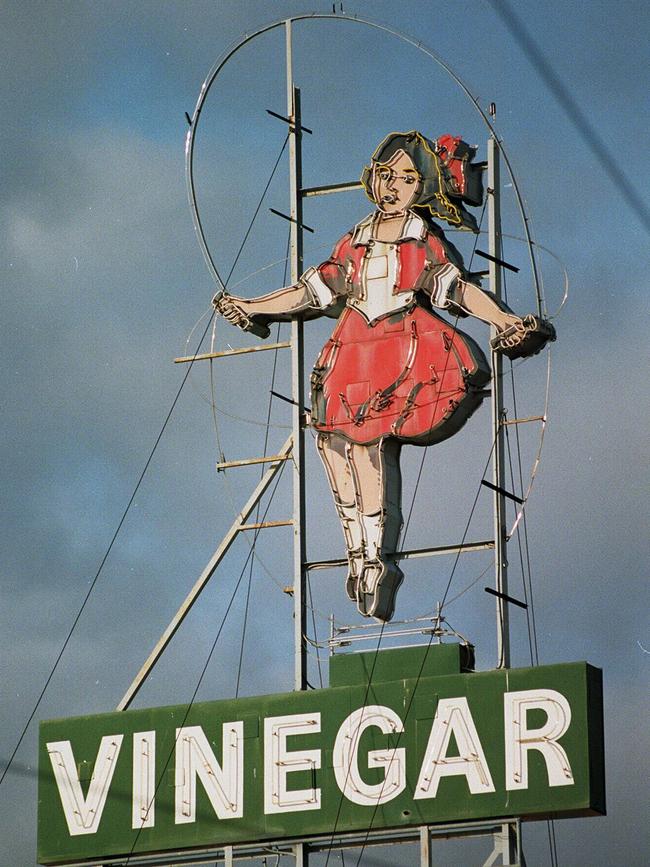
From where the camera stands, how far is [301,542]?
1800 inches

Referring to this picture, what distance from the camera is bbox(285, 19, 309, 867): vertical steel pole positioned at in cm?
4525

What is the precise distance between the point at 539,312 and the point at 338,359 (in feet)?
10.1

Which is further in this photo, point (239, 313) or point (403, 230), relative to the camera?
point (239, 313)

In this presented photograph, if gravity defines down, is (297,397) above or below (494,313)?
below

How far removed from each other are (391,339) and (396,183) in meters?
2.31

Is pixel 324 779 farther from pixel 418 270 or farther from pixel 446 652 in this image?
pixel 418 270

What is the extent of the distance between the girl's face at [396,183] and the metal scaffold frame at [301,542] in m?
0.44

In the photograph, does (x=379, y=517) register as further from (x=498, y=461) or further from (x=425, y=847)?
(x=425, y=847)

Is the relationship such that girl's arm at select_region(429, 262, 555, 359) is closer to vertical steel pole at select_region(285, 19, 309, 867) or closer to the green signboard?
vertical steel pole at select_region(285, 19, 309, 867)

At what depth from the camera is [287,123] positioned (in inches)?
1877

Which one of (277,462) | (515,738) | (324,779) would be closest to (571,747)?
(515,738)

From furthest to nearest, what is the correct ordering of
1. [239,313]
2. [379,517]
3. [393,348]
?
[239,313]
[393,348]
[379,517]

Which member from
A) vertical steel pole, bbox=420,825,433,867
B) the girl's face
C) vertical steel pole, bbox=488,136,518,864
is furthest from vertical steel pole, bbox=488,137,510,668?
vertical steel pole, bbox=420,825,433,867

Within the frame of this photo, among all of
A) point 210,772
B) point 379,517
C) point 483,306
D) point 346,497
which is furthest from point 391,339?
point 210,772
